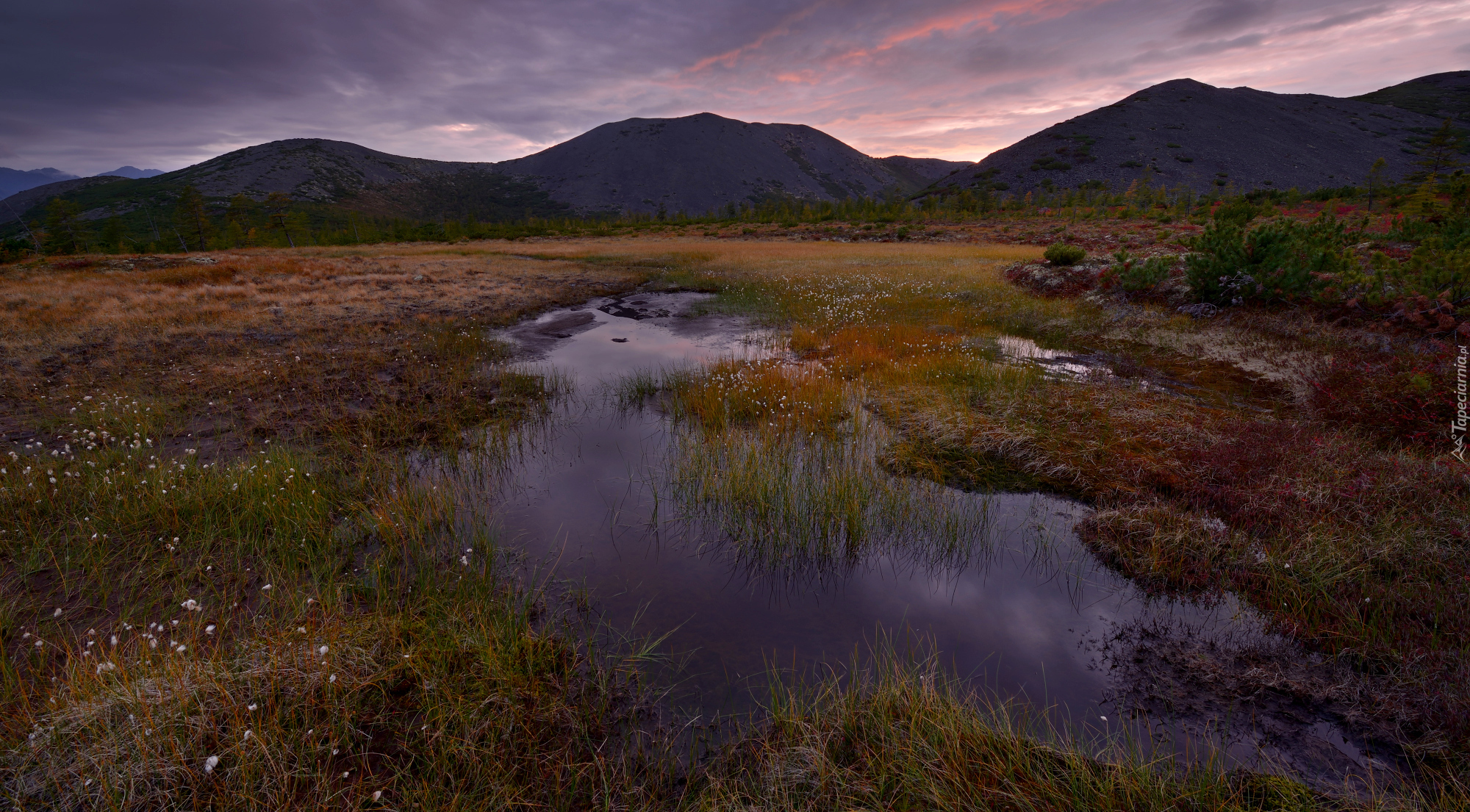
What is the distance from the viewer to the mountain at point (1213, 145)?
121875mm

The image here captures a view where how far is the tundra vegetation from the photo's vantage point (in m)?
3.38

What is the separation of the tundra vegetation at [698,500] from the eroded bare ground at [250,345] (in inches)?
5.9

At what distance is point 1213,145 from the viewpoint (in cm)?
13662

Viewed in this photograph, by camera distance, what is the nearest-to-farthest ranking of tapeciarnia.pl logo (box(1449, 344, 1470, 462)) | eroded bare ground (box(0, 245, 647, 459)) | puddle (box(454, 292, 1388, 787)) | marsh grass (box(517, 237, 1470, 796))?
puddle (box(454, 292, 1388, 787)) → marsh grass (box(517, 237, 1470, 796)) → tapeciarnia.pl logo (box(1449, 344, 1470, 462)) → eroded bare ground (box(0, 245, 647, 459))

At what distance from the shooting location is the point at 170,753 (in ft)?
10.6

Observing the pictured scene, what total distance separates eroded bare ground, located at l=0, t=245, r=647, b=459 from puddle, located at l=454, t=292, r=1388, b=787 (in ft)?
13.9

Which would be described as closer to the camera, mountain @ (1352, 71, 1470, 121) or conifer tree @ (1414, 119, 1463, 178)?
conifer tree @ (1414, 119, 1463, 178)

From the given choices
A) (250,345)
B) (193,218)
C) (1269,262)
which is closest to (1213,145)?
(1269,262)

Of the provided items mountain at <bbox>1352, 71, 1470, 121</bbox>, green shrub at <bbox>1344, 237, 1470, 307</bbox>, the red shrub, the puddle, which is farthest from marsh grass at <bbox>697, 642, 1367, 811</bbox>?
mountain at <bbox>1352, 71, 1470, 121</bbox>

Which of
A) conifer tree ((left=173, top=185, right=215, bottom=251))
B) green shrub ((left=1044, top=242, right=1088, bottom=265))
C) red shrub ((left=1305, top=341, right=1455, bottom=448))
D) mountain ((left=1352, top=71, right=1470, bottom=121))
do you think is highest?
mountain ((left=1352, top=71, right=1470, bottom=121))

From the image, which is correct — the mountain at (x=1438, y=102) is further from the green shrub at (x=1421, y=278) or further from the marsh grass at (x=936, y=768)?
the marsh grass at (x=936, y=768)

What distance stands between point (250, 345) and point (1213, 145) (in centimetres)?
19891

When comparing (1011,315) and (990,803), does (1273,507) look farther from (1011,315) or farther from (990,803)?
(1011,315)

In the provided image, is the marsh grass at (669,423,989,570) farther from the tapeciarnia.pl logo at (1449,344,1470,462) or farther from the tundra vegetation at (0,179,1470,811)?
the tapeciarnia.pl logo at (1449,344,1470,462)
